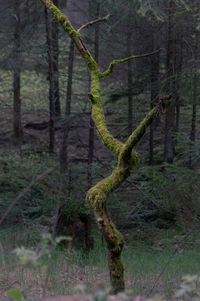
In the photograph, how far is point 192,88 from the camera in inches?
529

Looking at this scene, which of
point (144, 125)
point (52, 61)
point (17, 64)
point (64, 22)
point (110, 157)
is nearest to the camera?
point (144, 125)

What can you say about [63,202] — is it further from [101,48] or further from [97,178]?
[101,48]

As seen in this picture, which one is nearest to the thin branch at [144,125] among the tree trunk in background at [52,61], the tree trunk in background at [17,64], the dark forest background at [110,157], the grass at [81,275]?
the grass at [81,275]

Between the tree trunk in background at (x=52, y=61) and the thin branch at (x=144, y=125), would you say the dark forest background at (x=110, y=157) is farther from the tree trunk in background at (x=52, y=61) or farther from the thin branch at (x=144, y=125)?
the thin branch at (x=144, y=125)

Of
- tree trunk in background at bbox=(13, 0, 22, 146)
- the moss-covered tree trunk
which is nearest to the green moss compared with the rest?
the moss-covered tree trunk

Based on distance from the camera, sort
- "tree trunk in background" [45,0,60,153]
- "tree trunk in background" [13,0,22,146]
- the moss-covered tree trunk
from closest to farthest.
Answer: the moss-covered tree trunk, "tree trunk in background" [45,0,60,153], "tree trunk in background" [13,0,22,146]

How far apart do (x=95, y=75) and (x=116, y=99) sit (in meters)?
16.3

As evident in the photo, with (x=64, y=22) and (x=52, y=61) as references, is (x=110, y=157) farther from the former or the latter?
(x=64, y=22)

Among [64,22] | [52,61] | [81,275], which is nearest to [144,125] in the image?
[64,22]

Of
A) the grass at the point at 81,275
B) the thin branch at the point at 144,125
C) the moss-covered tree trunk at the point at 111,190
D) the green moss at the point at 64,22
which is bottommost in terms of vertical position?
the grass at the point at 81,275

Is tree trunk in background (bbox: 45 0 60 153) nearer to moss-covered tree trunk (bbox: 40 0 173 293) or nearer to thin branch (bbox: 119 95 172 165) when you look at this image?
moss-covered tree trunk (bbox: 40 0 173 293)

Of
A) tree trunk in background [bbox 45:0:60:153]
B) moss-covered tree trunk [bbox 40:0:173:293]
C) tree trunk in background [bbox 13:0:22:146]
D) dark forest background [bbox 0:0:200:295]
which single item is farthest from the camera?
tree trunk in background [bbox 13:0:22:146]

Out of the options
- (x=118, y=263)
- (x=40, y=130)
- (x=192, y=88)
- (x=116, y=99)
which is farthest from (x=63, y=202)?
(x=40, y=130)

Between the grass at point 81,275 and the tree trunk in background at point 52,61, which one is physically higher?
the tree trunk in background at point 52,61
